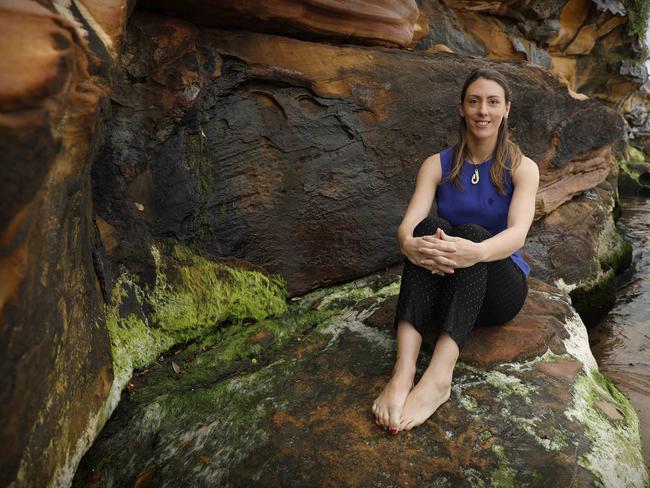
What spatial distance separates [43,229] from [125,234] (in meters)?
1.32

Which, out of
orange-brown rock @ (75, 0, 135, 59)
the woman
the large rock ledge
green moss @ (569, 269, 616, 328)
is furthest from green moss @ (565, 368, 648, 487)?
orange-brown rock @ (75, 0, 135, 59)

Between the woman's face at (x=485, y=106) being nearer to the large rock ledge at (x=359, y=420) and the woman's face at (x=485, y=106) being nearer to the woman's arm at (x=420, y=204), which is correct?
the woman's arm at (x=420, y=204)

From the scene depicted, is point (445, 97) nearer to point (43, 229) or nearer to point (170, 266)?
point (170, 266)

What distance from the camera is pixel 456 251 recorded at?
2.50 meters

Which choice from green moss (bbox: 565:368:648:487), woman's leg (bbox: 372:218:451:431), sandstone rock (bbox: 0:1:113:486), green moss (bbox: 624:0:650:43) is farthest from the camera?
green moss (bbox: 624:0:650:43)

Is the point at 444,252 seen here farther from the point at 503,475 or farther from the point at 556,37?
the point at 556,37

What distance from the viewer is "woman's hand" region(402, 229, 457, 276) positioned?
2.51 meters

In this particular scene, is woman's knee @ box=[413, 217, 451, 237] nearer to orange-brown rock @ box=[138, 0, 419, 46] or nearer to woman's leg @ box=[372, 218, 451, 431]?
woman's leg @ box=[372, 218, 451, 431]

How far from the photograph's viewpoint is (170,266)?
Answer: 3365mm

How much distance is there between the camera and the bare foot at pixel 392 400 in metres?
2.38

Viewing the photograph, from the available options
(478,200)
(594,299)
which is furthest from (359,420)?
(594,299)

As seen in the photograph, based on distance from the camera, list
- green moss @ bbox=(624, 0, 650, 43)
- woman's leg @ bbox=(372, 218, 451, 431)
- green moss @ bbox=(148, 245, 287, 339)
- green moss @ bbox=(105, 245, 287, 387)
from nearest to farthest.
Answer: woman's leg @ bbox=(372, 218, 451, 431) → green moss @ bbox=(105, 245, 287, 387) → green moss @ bbox=(148, 245, 287, 339) → green moss @ bbox=(624, 0, 650, 43)

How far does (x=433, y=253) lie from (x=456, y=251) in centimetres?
11

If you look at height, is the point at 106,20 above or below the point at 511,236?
above
